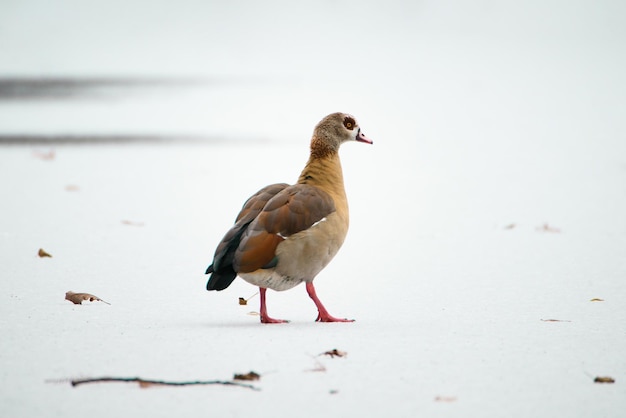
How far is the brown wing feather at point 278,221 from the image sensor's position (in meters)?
3.97

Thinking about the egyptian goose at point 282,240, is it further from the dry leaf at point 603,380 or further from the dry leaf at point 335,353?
the dry leaf at point 603,380

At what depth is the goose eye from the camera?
185 inches

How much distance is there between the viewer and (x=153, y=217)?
7.22 m

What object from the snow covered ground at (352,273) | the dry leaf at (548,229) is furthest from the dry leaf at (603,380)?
the dry leaf at (548,229)

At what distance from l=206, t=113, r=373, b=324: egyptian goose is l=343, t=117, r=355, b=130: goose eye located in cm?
46

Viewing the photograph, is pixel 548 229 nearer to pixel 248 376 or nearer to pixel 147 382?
pixel 248 376

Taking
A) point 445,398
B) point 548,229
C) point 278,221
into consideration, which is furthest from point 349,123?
point 548,229

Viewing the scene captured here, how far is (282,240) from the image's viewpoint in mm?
4078

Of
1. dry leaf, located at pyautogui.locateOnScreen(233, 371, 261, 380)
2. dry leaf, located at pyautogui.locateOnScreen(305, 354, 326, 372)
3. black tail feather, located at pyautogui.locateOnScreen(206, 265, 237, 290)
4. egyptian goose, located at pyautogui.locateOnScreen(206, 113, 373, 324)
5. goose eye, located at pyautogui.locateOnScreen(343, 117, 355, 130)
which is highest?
goose eye, located at pyautogui.locateOnScreen(343, 117, 355, 130)

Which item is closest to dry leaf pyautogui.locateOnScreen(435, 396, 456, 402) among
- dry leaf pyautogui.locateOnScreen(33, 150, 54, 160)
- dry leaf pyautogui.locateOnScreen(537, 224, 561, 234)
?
dry leaf pyautogui.locateOnScreen(537, 224, 561, 234)

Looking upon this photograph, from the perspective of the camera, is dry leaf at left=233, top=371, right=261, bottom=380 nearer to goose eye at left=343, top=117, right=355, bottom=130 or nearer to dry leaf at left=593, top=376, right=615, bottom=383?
dry leaf at left=593, top=376, right=615, bottom=383

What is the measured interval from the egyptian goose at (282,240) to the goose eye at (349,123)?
1.52ft

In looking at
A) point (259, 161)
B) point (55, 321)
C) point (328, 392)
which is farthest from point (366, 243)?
point (259, 161)

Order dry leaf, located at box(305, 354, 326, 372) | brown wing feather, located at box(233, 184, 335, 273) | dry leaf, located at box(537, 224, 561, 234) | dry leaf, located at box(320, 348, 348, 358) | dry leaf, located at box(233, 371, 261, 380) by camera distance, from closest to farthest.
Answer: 1. dry leaf, located at box(233, 371, 261, 380)
2. dry leaf, located at box(305, 354, 326, 372)
3. dry leaf, located at box(320, 348, 348, 358)
4. brown wing feather, located at box(233, 184, 335, 273)
5. dry leaf, located at box(537, 224, 561, 234)
